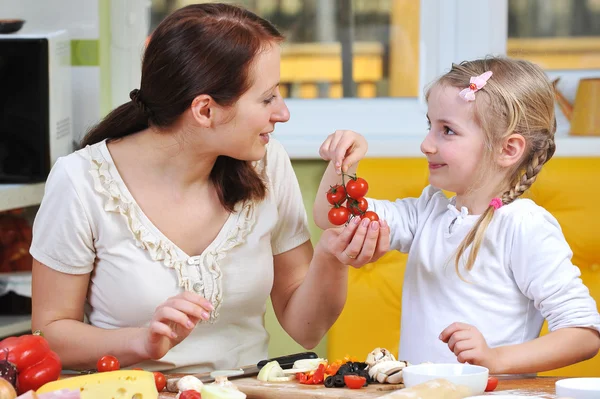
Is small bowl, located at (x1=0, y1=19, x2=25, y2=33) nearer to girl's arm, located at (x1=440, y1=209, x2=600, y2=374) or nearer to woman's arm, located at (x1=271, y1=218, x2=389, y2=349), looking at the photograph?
woman's arm, located at (x1=271, y1=218, x2=389, y2=349)

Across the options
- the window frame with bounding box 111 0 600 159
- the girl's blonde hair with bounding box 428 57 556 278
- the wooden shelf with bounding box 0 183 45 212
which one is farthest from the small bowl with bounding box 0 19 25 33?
the girl's blonde hair with bounding box 428 57 556 278

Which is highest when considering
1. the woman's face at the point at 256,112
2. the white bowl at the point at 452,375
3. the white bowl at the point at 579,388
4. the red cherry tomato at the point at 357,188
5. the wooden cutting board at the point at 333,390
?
the woman's face at the point at 256,112

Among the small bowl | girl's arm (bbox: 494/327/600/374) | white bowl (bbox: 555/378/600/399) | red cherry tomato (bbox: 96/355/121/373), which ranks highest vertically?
the small bowl

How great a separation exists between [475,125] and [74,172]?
0.76m

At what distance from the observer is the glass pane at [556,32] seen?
287 centimetres

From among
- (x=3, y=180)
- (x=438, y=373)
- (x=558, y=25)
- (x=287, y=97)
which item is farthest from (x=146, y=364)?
(x=558, y=25)

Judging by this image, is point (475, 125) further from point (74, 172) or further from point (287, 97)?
point (287, 97)

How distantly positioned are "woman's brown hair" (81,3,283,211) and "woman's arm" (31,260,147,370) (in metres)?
0.35

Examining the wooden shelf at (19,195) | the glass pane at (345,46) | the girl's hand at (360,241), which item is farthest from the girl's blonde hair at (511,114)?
the wooden shelf at (19,195)

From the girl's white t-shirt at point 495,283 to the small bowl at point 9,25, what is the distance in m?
1.43

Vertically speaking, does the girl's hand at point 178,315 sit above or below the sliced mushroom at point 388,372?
above

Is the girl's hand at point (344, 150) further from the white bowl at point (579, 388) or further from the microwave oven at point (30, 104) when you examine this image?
the microwave oven at point (30, 104)

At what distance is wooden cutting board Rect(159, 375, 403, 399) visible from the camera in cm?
120

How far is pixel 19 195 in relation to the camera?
2506mm
